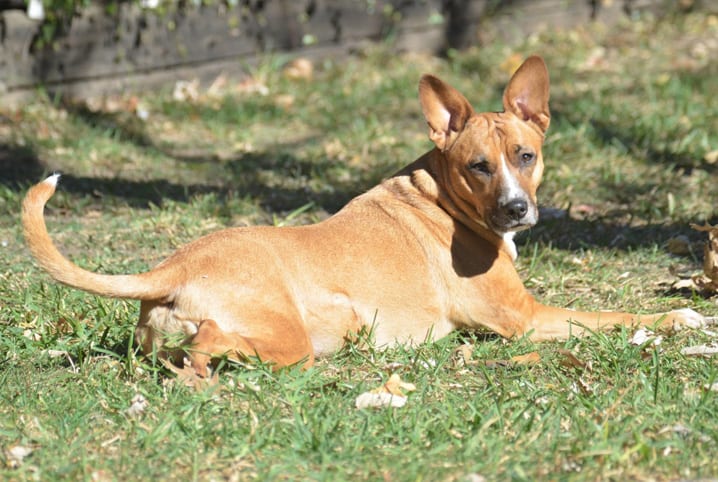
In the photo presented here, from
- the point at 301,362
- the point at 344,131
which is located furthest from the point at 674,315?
the point at 344,131

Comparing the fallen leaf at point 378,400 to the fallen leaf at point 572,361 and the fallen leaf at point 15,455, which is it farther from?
the fallen leaf at point 15,455

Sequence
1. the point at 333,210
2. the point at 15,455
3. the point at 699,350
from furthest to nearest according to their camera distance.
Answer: the point at 333,210, the point at 699,350, the point at 15,455

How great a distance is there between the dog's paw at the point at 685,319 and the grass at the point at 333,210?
0.11m

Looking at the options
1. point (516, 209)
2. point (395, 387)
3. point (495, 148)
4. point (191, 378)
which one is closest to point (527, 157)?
point (495, 148)

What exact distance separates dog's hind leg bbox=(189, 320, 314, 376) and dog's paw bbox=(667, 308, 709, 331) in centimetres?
181

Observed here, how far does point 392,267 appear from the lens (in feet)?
16.4

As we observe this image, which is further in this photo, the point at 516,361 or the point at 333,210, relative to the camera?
the point at 333,210

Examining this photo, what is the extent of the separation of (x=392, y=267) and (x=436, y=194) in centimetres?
53

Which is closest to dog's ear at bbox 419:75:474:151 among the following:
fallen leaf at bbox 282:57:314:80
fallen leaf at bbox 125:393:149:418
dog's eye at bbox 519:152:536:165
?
dog's eye at bbox 519:152:536:165

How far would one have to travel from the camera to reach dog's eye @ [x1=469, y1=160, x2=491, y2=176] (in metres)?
5.07

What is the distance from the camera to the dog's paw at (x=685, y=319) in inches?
201

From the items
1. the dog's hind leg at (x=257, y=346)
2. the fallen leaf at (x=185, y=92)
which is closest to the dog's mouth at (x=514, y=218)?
the dog's hind leg at (x=257, y=346)

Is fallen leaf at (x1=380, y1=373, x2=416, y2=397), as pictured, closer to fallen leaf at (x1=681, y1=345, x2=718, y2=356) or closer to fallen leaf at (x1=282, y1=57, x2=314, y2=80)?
fallen leaf at (x1=681, y1=345, x2=718, y2=356)

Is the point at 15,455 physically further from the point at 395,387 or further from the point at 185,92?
→ the point at 185,92
